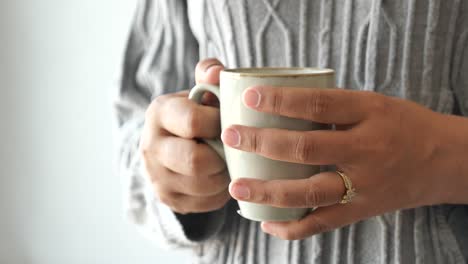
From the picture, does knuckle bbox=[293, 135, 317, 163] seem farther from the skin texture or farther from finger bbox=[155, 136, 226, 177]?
finger bbox=[155, 136, 226, 177]

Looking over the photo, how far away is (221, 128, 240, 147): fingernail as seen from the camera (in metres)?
0.45

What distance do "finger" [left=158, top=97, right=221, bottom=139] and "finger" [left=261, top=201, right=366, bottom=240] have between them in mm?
119

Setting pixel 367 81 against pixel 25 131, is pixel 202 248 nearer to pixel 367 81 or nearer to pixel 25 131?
pixel 367 81

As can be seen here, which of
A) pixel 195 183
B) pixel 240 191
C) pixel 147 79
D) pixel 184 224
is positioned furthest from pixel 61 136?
pixel 240 191

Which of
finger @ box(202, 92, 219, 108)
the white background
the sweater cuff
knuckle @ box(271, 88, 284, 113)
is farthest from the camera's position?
the white background

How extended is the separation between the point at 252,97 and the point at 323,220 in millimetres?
156

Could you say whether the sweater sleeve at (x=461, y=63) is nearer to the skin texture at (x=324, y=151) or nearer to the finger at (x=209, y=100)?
the skin texture at (x=324, y=151)

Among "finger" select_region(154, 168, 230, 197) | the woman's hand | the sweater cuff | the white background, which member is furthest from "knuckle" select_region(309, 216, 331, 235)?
the white background

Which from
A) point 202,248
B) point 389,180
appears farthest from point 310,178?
point 202,248

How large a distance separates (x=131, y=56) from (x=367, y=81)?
1.30 ft

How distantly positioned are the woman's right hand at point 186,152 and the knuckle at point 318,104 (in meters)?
0.11

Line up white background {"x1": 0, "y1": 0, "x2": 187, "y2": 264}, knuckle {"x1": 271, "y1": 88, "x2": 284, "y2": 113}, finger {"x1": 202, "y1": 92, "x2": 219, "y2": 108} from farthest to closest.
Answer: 1. white background {"x1": 0, "y1": 0, "x2": 187, "y2": 264}
2. finger {"x1": 202, "y1": 92, "x2": 219, "y2": 108}
3. knuckle {"x1": 271, "y1": 88, "x2": 284, "y2": 113}

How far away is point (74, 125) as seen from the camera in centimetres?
121

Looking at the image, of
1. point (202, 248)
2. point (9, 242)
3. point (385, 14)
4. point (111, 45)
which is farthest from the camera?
point (9, 242)
